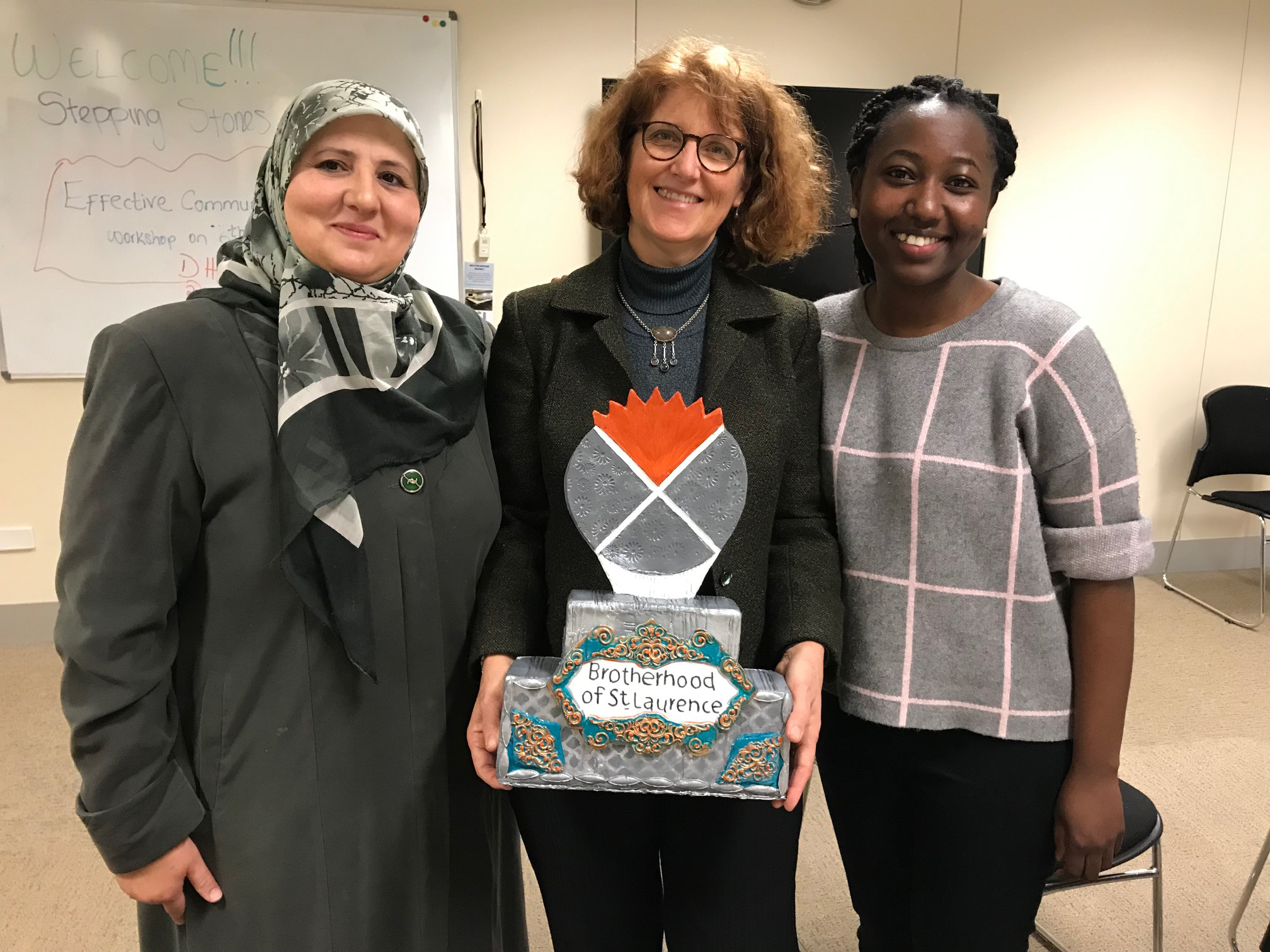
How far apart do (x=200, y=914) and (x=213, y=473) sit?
56cm

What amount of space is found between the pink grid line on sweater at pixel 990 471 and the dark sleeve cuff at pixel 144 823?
867 millimetres

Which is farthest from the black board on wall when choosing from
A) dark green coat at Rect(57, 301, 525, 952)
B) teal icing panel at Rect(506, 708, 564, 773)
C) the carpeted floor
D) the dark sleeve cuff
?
the dark sleeve cuff

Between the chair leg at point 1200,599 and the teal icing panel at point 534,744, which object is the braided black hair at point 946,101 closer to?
the teal icing panel at point 534,744

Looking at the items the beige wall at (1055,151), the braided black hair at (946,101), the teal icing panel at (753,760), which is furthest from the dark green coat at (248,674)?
the beige wall at (1055,151)

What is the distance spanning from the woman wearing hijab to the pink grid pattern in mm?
526

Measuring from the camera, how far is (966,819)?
3.65ft

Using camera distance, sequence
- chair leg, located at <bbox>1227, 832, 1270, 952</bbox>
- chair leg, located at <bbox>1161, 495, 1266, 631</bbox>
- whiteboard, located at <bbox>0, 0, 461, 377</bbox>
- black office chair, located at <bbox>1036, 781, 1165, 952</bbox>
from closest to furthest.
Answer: black office chair, located at <bbox>1036, 781, 1165, 952</bbox> < chair leg, located at <bbox>1227, 832, 1270, 952</bbox> < whiteboard, located at <bbox>0, 0, 461, 377</bbox> < chair leg, located at <bbox>1161, 495, 1266, 631</bbox>

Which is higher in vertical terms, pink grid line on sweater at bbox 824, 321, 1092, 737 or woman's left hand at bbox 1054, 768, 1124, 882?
pink grid line on sweater at bbox 824, 321, 1092, 737

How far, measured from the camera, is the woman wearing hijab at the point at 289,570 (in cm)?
92

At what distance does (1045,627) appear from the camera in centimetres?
108

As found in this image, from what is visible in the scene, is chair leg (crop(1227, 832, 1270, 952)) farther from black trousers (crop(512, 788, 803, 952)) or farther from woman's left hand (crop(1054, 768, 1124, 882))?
black trousers (crop(512, 788, 803, 952))

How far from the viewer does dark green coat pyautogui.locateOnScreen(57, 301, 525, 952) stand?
912mm

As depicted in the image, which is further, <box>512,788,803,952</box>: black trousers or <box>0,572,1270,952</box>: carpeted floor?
<box>0,572,1270,952</box>: carpeted floor

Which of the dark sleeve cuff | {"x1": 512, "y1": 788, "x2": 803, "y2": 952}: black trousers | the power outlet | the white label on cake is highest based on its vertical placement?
the white label on cake
